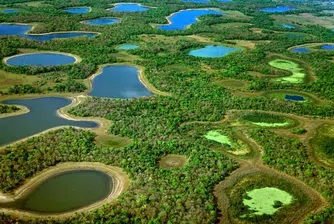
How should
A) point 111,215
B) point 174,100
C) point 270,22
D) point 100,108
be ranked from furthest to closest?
1. point 270,22
2. point 174,100
3. point 100,108
4. point 111,215

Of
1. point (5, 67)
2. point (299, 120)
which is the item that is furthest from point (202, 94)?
point (5, 67)

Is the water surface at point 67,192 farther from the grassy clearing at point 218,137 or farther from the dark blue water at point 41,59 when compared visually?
the dark blue water at point 41,59

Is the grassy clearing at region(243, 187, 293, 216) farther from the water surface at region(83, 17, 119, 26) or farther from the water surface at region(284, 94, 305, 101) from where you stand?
the water surface at region(83, 17, 119, 26)

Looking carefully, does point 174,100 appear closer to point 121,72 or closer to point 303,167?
point 121,72

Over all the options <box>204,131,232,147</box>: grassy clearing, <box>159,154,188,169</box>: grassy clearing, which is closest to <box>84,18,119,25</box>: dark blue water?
<box>204,131,232,147</box>: grassy clearing

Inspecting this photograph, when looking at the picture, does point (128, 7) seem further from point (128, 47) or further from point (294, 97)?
point (294, 97)

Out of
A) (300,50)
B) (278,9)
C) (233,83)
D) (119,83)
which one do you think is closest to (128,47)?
(119,83)

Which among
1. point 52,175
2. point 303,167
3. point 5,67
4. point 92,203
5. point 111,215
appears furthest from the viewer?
point 5,67
